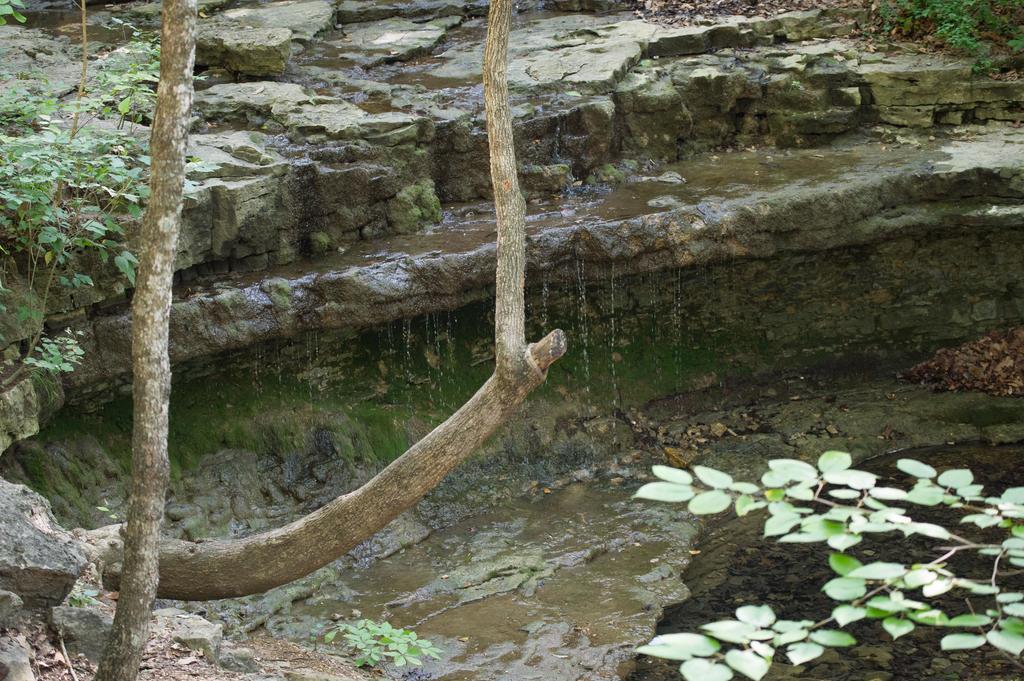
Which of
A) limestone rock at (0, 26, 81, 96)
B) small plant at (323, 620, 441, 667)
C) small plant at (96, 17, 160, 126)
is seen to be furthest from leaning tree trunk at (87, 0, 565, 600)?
limestone rock at (0, 26, 81, 96)

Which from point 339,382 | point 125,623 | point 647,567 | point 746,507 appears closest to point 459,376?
point 339,382

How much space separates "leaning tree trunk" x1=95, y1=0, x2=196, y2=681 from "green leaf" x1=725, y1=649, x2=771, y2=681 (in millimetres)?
2776

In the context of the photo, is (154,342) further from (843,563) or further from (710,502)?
(843,563)

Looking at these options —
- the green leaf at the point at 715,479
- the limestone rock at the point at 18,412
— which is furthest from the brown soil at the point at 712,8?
the green leaf at the point at 715,479

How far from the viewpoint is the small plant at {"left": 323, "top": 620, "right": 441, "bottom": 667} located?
5277mm

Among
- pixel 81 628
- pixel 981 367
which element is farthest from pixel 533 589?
pixel 981 367

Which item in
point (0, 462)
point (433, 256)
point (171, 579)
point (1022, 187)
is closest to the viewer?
point (171, 579)

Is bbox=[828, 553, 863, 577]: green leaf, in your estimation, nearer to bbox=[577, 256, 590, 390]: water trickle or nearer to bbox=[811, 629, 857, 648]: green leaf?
bbox=[811, 629, 857, 648]: green leaf

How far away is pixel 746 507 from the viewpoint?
5.67ft

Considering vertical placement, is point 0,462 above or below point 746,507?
below

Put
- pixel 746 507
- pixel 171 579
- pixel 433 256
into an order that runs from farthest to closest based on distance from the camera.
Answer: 1. pixel 433 256
2. pixel 171 579
3. pixel 746 507

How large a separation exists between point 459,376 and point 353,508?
3477 mm

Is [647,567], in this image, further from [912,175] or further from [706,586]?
[912,175]

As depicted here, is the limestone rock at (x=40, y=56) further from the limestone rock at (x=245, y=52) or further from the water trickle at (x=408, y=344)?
the water trickle at (x=408, y=344)
